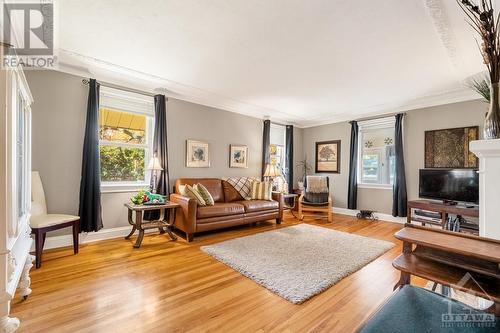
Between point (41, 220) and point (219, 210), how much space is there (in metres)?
2.14

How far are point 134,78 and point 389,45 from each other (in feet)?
11.4

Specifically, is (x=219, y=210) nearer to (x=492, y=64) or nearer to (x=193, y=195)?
(x=193, y=195)

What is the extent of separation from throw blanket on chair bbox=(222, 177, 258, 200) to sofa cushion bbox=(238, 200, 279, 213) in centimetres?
40

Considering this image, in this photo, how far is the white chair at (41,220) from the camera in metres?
2.35

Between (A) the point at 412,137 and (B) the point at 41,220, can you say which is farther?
(A) the point at 412,137

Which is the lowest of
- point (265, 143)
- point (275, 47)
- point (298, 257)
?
point (298, 257)

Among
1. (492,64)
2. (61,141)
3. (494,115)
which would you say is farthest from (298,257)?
(61,141)

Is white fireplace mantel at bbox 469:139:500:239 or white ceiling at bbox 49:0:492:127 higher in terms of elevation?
white ceiling at bbox 49:0:492:127

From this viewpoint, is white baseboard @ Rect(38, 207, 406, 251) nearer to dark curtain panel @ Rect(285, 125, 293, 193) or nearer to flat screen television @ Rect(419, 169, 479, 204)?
dark curtain panel @ Rect(285, 125, 293, 193)

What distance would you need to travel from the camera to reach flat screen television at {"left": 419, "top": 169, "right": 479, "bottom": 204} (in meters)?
3.57

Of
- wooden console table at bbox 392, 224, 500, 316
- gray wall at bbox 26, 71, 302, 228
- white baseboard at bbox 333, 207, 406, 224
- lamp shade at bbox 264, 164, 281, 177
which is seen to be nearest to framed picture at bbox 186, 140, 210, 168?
gray wall at bbox 26, 71, 302, 228

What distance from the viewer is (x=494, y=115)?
1354 millimetres

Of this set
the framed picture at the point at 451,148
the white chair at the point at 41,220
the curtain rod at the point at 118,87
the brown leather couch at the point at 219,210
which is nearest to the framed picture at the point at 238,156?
the brown leather couch at the point at 219,210

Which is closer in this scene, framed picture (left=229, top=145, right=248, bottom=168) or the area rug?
the area rug
